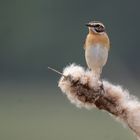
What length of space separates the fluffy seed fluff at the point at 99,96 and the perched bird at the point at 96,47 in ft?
5.04

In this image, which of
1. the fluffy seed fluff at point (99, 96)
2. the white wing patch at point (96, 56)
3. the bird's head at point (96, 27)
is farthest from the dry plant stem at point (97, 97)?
the white wing patch at point (96, 56)

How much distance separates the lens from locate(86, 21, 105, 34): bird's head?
4957mm

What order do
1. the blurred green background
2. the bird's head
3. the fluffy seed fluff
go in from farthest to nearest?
the blurred green background, the bird's head, the fluffy seed fluff

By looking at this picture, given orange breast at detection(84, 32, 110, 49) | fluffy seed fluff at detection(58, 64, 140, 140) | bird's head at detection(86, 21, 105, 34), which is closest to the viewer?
fluffy seed fluff at detection(58, 64, 140, 140)

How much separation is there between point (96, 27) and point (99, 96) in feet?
5.56

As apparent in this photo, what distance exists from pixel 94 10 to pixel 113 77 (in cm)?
829

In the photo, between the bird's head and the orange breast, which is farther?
the orange breast

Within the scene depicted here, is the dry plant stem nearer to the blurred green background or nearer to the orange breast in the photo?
the orange breast

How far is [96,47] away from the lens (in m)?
5.39

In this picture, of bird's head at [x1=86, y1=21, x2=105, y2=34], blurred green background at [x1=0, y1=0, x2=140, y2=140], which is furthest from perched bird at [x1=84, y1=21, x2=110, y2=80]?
blurred green background at [x1=0, y1=0, x2=140, y2=140]

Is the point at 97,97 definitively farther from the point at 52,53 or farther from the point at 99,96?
the point at 52,53

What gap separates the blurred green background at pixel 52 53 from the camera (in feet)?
50.8

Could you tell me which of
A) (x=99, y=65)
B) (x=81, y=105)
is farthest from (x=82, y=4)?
(x=81, y=105)

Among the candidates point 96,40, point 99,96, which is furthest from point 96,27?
point 99,96
